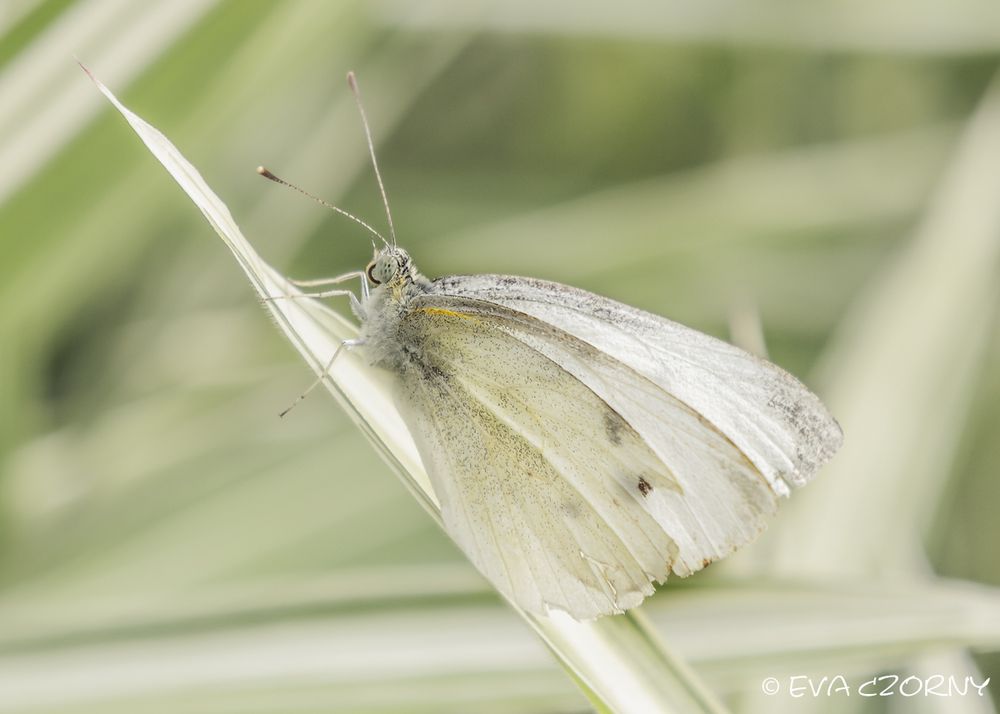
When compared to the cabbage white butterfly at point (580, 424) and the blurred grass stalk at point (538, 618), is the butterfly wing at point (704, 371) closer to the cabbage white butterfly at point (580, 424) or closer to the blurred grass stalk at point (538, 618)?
the cabbage white butterfly at point (580, 424)

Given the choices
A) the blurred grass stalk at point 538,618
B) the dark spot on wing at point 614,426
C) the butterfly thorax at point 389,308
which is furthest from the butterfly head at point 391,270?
the dark spot on wing at point 614,426

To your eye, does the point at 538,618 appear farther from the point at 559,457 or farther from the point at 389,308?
the point at 389,308

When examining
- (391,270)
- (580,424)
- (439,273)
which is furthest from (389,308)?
(439,273)

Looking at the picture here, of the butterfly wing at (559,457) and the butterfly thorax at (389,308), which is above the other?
the butterfly thorax at (389,308)

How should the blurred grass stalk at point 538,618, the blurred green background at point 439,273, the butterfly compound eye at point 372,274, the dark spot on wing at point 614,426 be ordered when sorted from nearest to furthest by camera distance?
the blurred grass stalk at point 538,618, the blurred green background at point 439,273, the dark spot on wing at point 614,426, the butterfly compound eye at point 372,274

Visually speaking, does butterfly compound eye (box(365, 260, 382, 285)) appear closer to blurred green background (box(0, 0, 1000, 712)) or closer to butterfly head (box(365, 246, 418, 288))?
butterfly head (box(365, 246, 418, 288))

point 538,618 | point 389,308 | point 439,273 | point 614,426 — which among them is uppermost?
point 439,273

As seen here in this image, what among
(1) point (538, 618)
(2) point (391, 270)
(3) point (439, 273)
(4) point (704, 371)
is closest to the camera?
(1) point (538, 618)

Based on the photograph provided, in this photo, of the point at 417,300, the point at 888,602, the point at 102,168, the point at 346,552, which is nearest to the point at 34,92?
the point at 102,168
